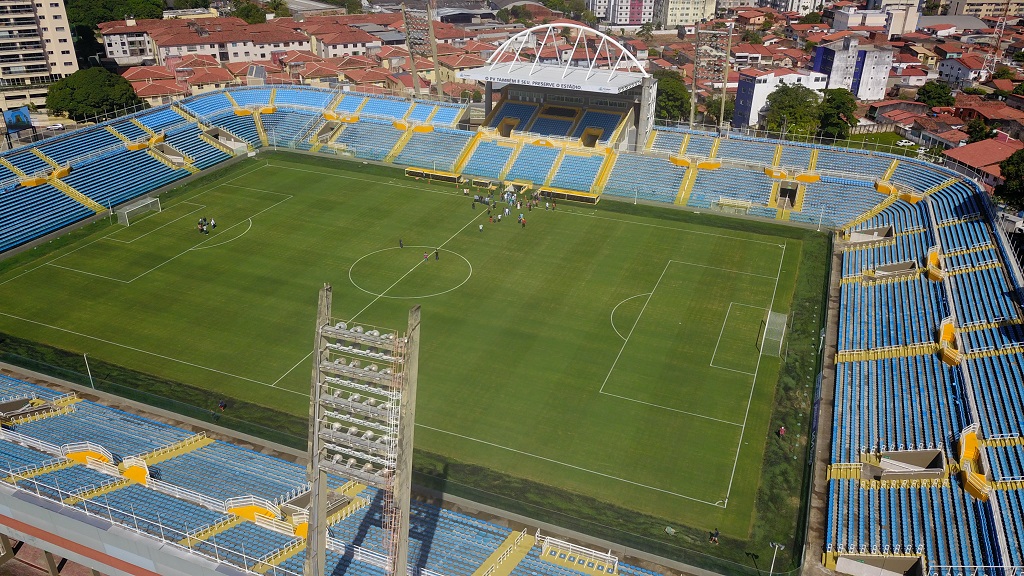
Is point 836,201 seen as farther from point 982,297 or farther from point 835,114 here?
point 835,114

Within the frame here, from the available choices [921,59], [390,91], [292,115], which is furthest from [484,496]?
[921,59]

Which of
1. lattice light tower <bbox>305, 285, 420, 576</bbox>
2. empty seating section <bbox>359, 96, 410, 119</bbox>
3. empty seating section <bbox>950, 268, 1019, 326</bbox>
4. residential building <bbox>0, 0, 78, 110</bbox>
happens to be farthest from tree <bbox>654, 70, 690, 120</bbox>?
lattice light tower <bbox>305, 285, 420, 576</bbox>

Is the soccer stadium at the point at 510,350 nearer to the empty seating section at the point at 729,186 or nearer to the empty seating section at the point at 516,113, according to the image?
the empty seating section at the point at 729,186

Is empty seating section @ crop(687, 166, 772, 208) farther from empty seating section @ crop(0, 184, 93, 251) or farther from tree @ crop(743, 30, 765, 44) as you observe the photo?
tree @ crop(743, 30, 765, 44)

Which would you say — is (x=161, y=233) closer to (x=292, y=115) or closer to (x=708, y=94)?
(x=292, y=115)

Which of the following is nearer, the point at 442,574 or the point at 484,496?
the point at 442,574
